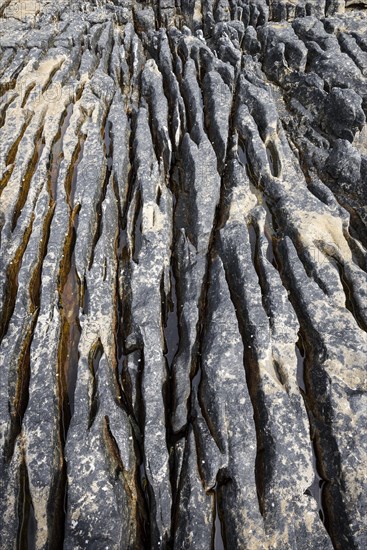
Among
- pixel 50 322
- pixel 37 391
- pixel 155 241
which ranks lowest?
pixel 37 391

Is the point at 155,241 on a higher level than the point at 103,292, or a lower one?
higher

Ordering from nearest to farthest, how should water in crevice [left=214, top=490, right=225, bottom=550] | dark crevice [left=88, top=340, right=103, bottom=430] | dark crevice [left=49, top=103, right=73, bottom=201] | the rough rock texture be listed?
water in crevice [left=214, top=490, right=225, bottom=550]
the rough rock texture
dark crevice [left=88, top=340, right=103, bottom=430]
dark crevice [left=49, top=103, right=73, bottom=201]

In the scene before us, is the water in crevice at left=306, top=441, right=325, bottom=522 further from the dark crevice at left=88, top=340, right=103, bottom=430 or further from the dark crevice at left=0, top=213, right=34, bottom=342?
the dark crevice at left=0, top=213, right=34, bottom=342

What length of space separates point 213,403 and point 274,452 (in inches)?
28.2

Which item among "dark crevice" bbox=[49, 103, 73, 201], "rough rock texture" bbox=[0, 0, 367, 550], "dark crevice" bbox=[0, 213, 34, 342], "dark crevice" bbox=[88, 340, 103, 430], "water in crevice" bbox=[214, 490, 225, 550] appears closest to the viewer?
"water in crevice" bbox=[214, 490, 225, 550]

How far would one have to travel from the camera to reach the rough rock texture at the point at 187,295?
152 inches

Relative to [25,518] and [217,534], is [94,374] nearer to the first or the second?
[25,518]

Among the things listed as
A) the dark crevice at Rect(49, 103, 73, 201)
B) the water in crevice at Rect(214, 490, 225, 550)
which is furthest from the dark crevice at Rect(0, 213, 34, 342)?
the water in crevice at Rect(214, 490, 225, 550)

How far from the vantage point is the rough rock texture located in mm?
3855

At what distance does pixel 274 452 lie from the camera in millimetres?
3941

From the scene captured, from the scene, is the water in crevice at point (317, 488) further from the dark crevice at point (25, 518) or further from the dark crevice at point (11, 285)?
the dark crevice at point (11, 285)

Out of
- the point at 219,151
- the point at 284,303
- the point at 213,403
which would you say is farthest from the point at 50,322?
the point at 219,151

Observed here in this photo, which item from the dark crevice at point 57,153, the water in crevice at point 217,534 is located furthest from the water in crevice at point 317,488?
the dark crevice at point 57,153

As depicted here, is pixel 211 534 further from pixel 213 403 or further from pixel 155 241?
pixel 155 241
